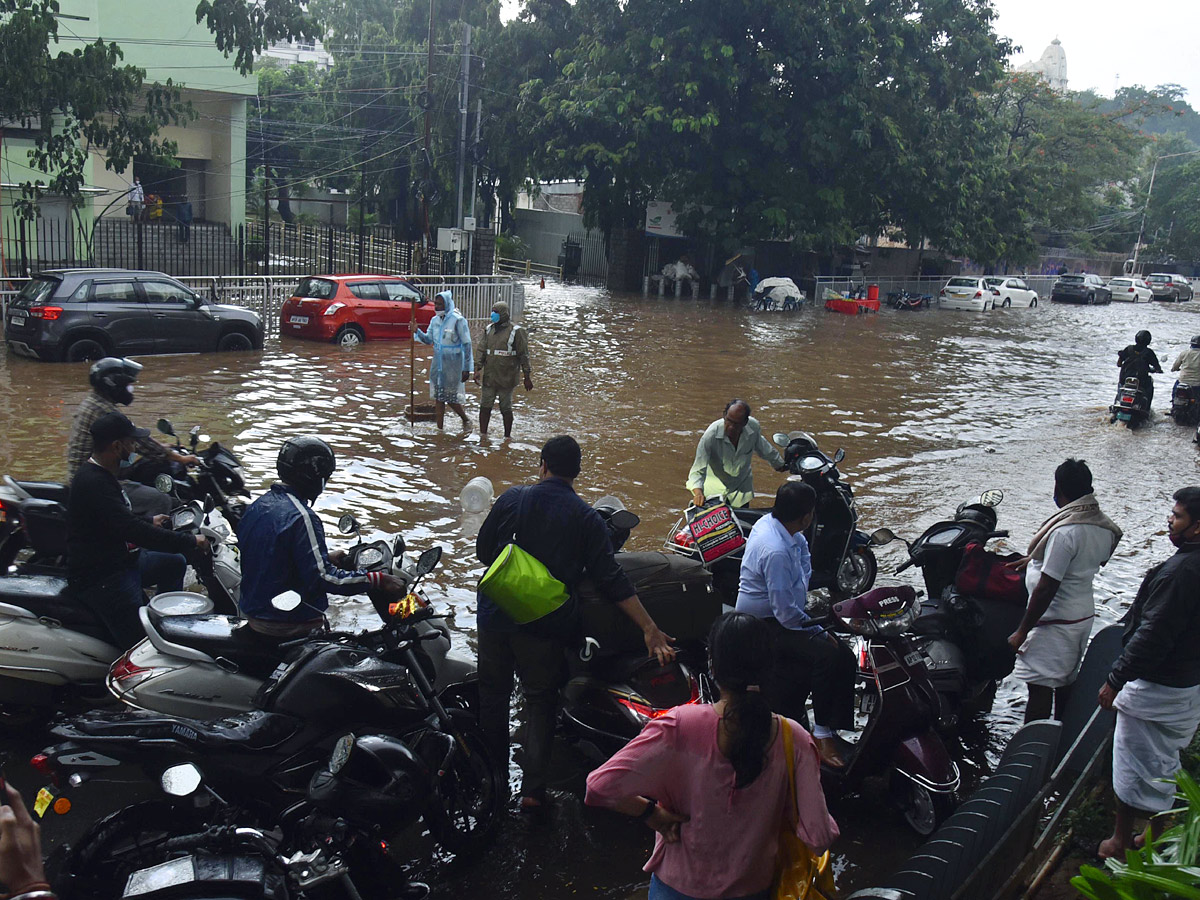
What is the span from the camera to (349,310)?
1878cm

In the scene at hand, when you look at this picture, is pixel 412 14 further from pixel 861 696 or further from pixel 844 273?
pixel 861 696

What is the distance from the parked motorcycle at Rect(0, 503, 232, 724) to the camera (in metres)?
4.73

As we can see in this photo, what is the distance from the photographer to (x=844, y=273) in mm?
42688

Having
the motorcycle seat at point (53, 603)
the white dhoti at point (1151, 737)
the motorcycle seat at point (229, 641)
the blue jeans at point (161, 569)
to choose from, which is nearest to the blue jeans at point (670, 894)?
the motorcycle seat at point (229, 641)

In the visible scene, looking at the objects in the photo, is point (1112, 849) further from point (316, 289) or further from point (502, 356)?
point (316, 289)

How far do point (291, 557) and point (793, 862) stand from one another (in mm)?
2548

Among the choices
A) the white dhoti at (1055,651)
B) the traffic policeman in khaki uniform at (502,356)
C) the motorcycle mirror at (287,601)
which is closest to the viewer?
the motorcycle mirror at (287,601)

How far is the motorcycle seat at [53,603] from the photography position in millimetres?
4914

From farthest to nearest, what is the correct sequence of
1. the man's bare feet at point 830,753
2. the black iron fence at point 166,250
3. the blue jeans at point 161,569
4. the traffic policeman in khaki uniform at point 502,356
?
the black iron fence at point 166,250, the traffic policeman in khaki uniform at point 502,356, the blue jeans at point 161,569, the man's bare feet at point 830,753

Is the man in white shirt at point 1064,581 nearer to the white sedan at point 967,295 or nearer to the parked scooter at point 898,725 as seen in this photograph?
the parked scooter at point 898,725

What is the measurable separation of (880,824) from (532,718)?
178 cm

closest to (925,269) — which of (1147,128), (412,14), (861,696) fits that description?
(412,14)

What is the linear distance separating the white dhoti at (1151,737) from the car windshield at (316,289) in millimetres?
16588

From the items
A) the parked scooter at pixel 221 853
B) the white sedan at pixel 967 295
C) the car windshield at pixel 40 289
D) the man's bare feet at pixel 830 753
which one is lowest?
the man's bare feet at pixel 830 753
